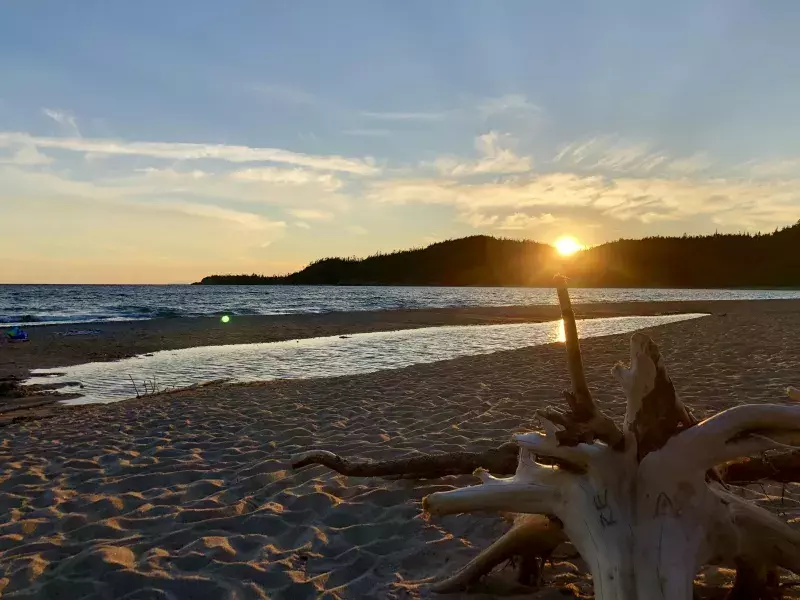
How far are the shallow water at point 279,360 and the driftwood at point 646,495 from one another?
968 centimetres

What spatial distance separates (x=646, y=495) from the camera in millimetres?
2463

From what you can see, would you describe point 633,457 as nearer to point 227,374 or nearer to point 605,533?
point 605,533

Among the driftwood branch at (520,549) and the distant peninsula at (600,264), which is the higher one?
the distant peninsula at (600,264)

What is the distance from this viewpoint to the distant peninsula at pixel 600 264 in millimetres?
123938

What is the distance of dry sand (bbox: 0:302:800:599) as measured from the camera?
3.48 m

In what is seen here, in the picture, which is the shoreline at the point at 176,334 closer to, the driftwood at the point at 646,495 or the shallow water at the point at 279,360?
the shallow water at the point at 279,360

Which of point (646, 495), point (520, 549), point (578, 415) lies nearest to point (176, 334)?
point (520, 549)

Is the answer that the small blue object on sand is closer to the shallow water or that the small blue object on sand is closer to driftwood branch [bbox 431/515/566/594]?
the shallow water

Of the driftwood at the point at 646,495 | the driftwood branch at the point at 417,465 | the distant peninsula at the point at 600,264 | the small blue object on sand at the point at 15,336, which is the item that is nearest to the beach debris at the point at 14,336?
the small blue object on sand at the point at 15,336

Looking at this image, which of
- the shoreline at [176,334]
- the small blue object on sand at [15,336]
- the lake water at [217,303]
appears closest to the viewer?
the shoreline at [176,334]

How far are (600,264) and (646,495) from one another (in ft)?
483

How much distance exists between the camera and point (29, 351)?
17859mm

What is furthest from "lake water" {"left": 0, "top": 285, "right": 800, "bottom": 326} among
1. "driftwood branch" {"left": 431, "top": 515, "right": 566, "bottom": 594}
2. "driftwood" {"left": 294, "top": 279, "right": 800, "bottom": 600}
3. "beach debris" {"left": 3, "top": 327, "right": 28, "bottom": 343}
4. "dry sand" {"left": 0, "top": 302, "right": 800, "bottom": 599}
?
"driftwood" {"left": 294, "top": 279, "right": 800, "bottom": 600}

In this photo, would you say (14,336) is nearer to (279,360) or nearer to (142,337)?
(142,337)
